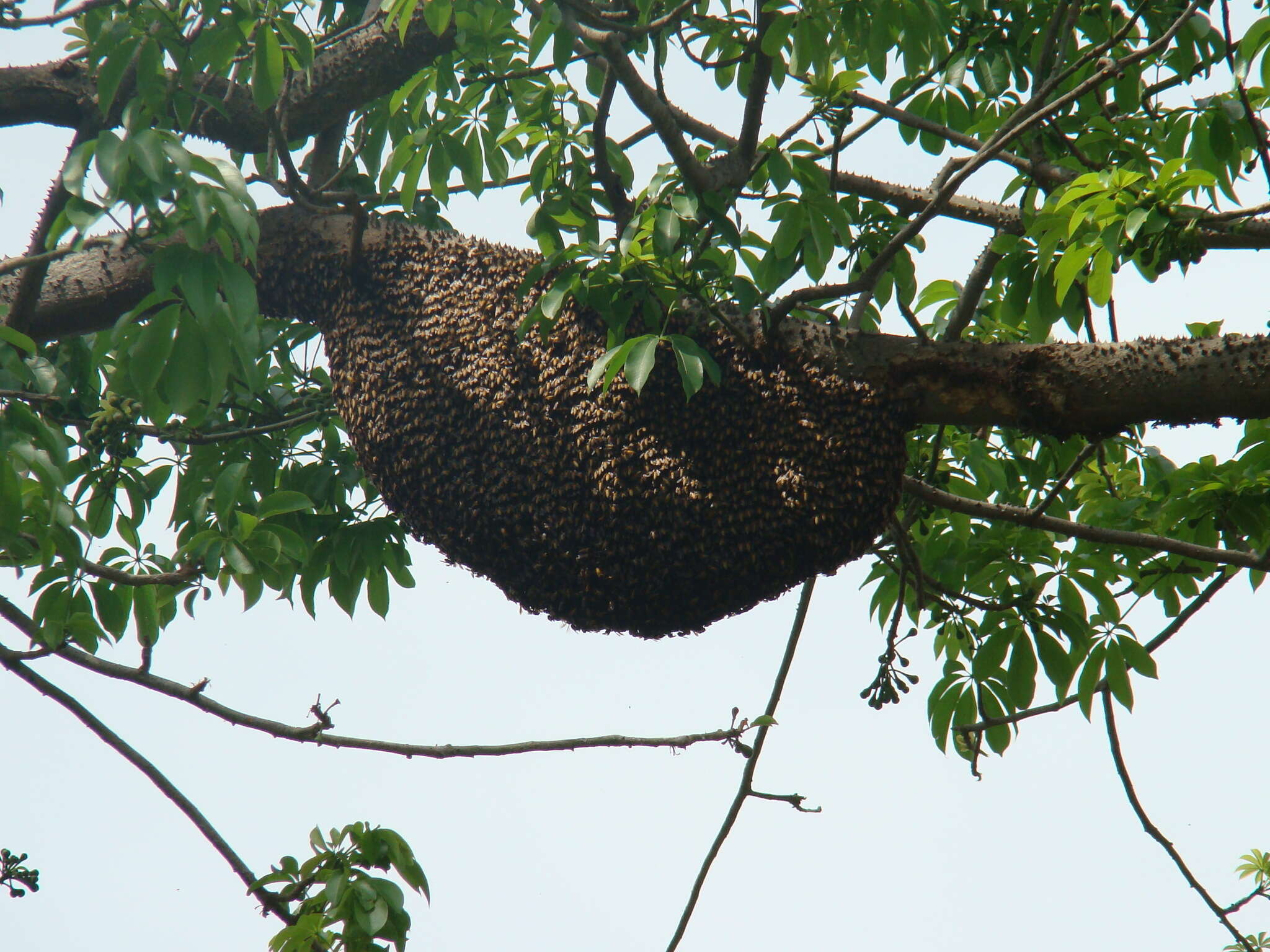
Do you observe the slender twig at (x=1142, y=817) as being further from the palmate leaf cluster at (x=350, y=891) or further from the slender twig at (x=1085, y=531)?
the palmate leaf cluster at (x=350, y=891)

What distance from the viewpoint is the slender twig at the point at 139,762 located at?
8.54ft

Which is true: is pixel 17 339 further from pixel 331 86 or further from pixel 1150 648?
pixel 1150 648

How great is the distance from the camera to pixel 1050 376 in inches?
113

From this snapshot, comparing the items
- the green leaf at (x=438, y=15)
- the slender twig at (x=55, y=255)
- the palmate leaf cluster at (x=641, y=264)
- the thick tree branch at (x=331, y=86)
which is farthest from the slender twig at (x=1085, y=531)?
the thick tree branch at (x=331, y=86)

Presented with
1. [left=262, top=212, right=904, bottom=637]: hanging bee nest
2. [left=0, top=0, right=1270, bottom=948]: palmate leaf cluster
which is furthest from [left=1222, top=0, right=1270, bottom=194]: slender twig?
[left=262, top=212, right=904, bottom=637]: hanging bee nest

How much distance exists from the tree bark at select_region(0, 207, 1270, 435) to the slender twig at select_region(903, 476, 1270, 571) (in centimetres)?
34

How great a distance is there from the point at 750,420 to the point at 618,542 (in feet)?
1.72

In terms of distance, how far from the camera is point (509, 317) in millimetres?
3248

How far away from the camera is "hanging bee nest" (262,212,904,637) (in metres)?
2.90

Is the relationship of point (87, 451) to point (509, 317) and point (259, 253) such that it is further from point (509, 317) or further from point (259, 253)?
point (509, 317)

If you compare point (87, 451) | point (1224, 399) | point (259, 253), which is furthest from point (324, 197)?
point (1224, 399)

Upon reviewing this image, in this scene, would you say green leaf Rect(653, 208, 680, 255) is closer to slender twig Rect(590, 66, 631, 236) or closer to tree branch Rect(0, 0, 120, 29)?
slender twig Rect(590, 66, 631, 236)

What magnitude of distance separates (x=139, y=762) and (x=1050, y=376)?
105 inches

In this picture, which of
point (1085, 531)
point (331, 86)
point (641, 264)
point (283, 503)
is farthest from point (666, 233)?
point (331, 86)
